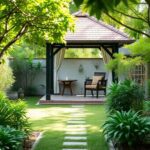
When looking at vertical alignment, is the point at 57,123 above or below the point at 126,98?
below

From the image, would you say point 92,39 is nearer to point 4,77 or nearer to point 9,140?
point 4,77

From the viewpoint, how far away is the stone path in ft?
22.4

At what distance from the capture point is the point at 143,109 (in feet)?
27.8

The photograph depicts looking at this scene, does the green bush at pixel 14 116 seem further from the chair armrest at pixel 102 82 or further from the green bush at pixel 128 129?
the chair armrest at pixel 102 82

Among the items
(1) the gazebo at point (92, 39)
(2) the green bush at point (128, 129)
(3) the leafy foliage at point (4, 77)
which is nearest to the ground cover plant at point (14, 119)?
(2) the green bush at point (128, 129)

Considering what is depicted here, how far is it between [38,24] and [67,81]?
1020 centimetres

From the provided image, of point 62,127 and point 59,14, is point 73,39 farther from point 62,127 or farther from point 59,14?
point 59,14

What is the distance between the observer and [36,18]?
673cm

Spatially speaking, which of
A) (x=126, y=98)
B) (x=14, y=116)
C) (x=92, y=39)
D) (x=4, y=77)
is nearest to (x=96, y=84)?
(x=92, y=39)

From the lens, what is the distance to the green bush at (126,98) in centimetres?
848

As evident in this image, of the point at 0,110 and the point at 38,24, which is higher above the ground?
the point at 38,24

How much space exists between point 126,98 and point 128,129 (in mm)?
2539

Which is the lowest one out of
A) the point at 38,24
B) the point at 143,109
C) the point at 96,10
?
the point at 143,109

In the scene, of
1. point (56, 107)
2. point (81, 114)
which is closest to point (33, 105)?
point (56, 107)
